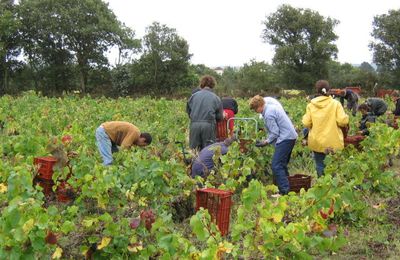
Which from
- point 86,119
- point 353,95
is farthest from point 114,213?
point 353,95

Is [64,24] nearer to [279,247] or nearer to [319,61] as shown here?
[319,61]

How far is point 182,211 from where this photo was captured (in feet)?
15.4

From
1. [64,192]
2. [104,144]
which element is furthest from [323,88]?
[64,192]

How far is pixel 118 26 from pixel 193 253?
113 feet

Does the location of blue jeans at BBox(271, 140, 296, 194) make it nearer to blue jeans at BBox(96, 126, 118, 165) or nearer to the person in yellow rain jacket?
the person in yellow rain jacket

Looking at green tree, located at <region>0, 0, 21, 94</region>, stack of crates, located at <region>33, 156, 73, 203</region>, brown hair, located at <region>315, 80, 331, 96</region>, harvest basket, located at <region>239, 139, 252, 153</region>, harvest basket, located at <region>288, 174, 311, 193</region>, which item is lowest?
harvest basket, located at <region>288, 174, 311, 193</region>

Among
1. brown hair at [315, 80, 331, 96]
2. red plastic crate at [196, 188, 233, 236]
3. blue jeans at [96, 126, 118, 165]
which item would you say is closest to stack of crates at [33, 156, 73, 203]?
blue jeans at [96, 126, 118, 165]

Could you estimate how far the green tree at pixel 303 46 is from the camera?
3600cm

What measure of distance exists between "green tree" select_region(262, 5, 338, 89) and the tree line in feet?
0.23

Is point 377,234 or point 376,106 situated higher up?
point 376,106

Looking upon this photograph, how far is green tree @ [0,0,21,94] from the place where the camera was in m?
33.3

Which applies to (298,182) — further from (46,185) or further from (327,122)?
(46,185)

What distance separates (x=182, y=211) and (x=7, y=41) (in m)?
33.5

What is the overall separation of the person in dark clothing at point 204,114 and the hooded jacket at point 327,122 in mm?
1218
